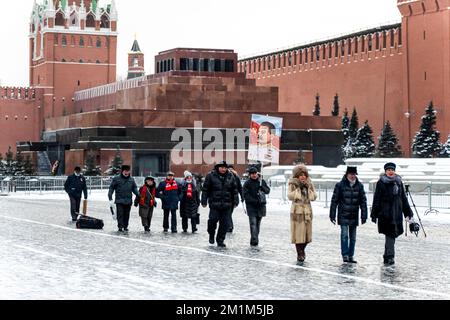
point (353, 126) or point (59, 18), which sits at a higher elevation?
point (59, 18)

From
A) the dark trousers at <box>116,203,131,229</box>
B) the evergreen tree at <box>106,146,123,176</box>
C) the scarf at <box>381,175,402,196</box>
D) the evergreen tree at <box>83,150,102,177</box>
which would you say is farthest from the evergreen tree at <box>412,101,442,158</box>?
the scarf at <box>381,175,402,196</box>

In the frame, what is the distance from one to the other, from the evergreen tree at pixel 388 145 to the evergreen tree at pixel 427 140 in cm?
148

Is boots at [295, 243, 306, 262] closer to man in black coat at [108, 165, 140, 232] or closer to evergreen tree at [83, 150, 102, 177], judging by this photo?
man in black coat at [108, 165, 140, 232]

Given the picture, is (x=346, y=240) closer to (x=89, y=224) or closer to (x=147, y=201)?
(x=147, y=201)

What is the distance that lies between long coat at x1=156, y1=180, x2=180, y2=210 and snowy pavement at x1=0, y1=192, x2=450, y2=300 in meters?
0.48

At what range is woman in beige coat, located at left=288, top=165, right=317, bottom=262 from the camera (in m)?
12.4

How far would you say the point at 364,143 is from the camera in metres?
62.2

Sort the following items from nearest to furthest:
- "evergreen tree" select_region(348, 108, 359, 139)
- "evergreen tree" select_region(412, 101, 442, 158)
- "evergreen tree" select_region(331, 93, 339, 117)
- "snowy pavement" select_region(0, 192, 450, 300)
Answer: "snowy pavement" select_region(0, 192, 450, 300) < "evergreen tree" select_region(412, 101, 442, 158) < "evergreen tree" select_region(348, 108, 359, 139) < "evergreen tree" select_region(331, 93, 339, 117)

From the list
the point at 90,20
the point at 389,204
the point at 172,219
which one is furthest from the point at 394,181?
the point at 90,20

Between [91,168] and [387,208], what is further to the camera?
[91,168]

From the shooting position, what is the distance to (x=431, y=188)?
1012 inches

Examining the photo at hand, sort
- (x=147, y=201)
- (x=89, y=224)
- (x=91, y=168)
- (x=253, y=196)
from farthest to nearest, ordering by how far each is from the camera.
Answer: (x=91, y=168), (x=89, y=224), (x=147, y=201), (x=253, y=196)

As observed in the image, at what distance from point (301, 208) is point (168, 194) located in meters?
6.06

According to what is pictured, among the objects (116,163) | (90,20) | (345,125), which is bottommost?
(116,163)
